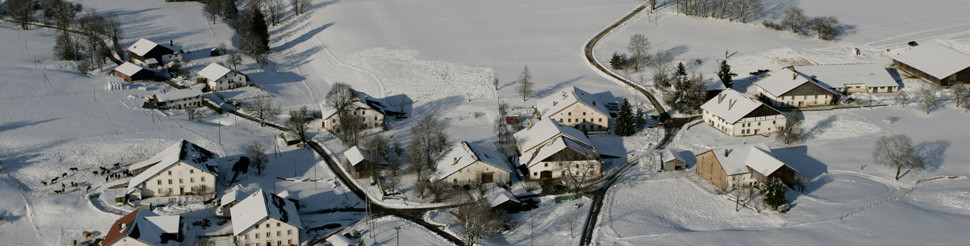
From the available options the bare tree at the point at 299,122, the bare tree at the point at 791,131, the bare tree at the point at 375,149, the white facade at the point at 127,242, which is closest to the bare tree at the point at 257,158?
the bare tree at the point at 299,122

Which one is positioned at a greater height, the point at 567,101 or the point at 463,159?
the point at 567,101

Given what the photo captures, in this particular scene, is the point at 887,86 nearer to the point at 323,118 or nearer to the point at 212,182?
the point at 323,118

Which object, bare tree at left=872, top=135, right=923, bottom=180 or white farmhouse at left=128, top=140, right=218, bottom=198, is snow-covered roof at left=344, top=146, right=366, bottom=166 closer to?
white farmhouse at left=128, top=140, right=218, bottom=198

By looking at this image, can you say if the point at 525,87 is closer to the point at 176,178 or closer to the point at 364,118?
the point at 364,118

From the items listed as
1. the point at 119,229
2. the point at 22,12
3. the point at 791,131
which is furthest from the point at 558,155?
the point at 22,12

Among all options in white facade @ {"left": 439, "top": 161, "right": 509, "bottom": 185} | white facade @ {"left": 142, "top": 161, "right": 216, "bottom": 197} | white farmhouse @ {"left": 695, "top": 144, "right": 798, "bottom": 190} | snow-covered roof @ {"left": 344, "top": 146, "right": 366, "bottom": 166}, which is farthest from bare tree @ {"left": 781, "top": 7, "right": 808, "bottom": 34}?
white facade @ {"left": 142, "top": 161, "right": 216, "bottom": 197}

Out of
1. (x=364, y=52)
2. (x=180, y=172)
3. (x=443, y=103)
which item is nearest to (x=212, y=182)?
(x=180, y=172)
